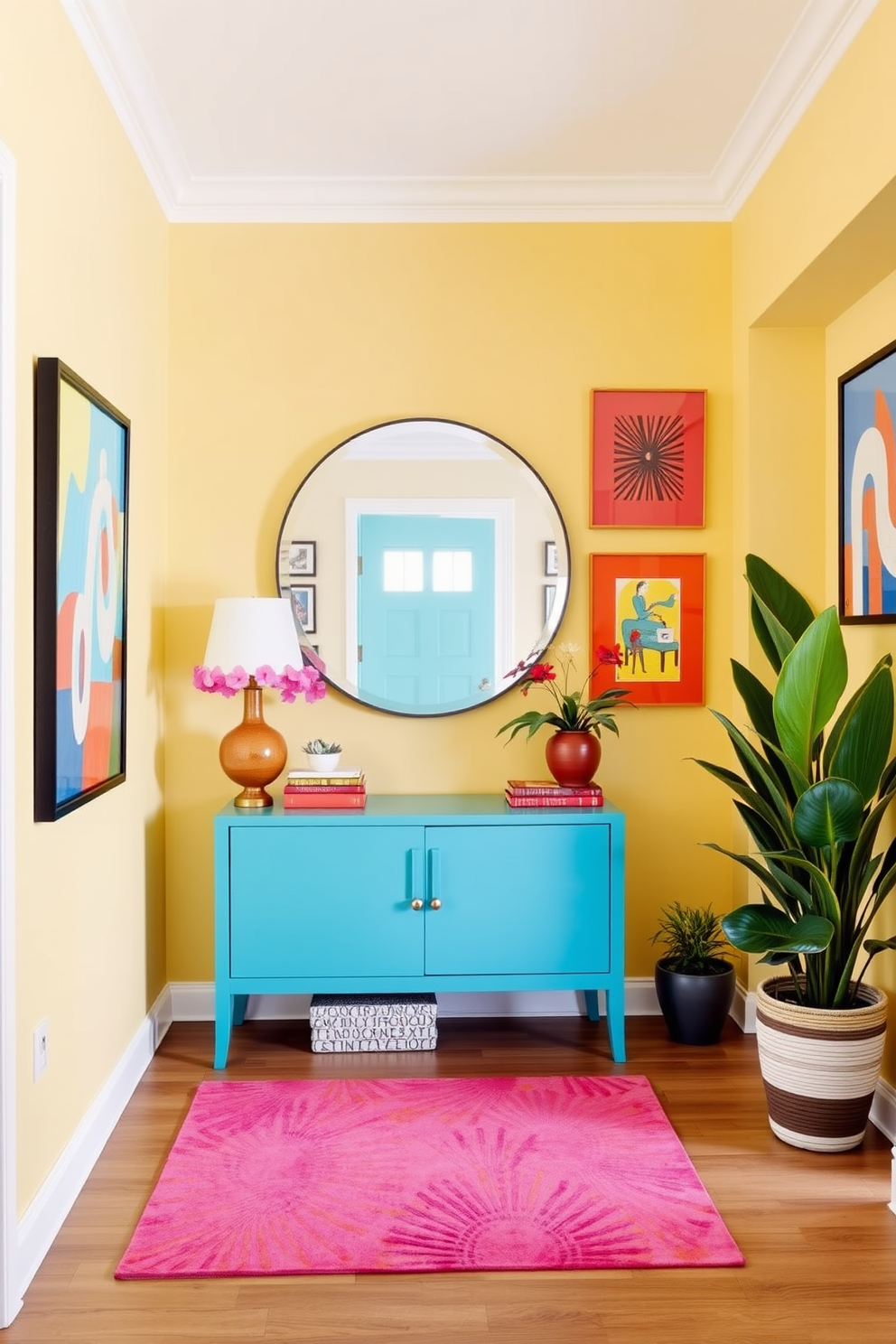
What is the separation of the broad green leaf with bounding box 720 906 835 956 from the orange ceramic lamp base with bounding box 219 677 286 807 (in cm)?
141

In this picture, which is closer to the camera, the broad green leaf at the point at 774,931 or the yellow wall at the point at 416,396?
the broad green leaf at the point at 774,931

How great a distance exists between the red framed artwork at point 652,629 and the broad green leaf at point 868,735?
3.25 ft

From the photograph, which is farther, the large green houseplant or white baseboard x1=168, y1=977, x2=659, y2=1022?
white baseboard x1=168, y1=977, x2=659, y2=1022

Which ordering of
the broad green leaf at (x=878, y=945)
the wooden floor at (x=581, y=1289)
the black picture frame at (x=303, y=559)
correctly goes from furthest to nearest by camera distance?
the black picture frame at (x=303, y=559) < the broad green leaf at (x=878, y=945) < the wooden floor at (x=581, y=1289)

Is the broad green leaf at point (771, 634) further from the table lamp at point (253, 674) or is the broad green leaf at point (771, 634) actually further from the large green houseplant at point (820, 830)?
the table lamp at point (253, 674)

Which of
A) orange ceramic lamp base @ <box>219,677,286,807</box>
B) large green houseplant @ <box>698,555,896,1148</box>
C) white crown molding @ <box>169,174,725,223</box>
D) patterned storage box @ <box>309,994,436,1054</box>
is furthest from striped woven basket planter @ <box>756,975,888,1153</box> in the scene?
white crown molding @ <box>169,174,725,223</box>

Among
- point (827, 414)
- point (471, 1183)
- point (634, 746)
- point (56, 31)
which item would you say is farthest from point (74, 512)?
point (827, 414)

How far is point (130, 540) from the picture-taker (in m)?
2.92

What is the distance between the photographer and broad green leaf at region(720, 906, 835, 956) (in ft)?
7.71

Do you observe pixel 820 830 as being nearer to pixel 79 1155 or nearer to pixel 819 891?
pixel 819 891

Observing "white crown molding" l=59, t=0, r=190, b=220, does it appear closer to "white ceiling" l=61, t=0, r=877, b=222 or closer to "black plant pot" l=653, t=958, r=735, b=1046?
"white ceiling" l=61, t=0, r=877, b=222

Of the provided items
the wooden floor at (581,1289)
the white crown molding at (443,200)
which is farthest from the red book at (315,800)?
the white crown molding at (443,200)

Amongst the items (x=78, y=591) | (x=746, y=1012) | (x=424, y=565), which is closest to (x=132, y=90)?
(x=78, y=591)

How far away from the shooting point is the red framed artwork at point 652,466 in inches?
134
